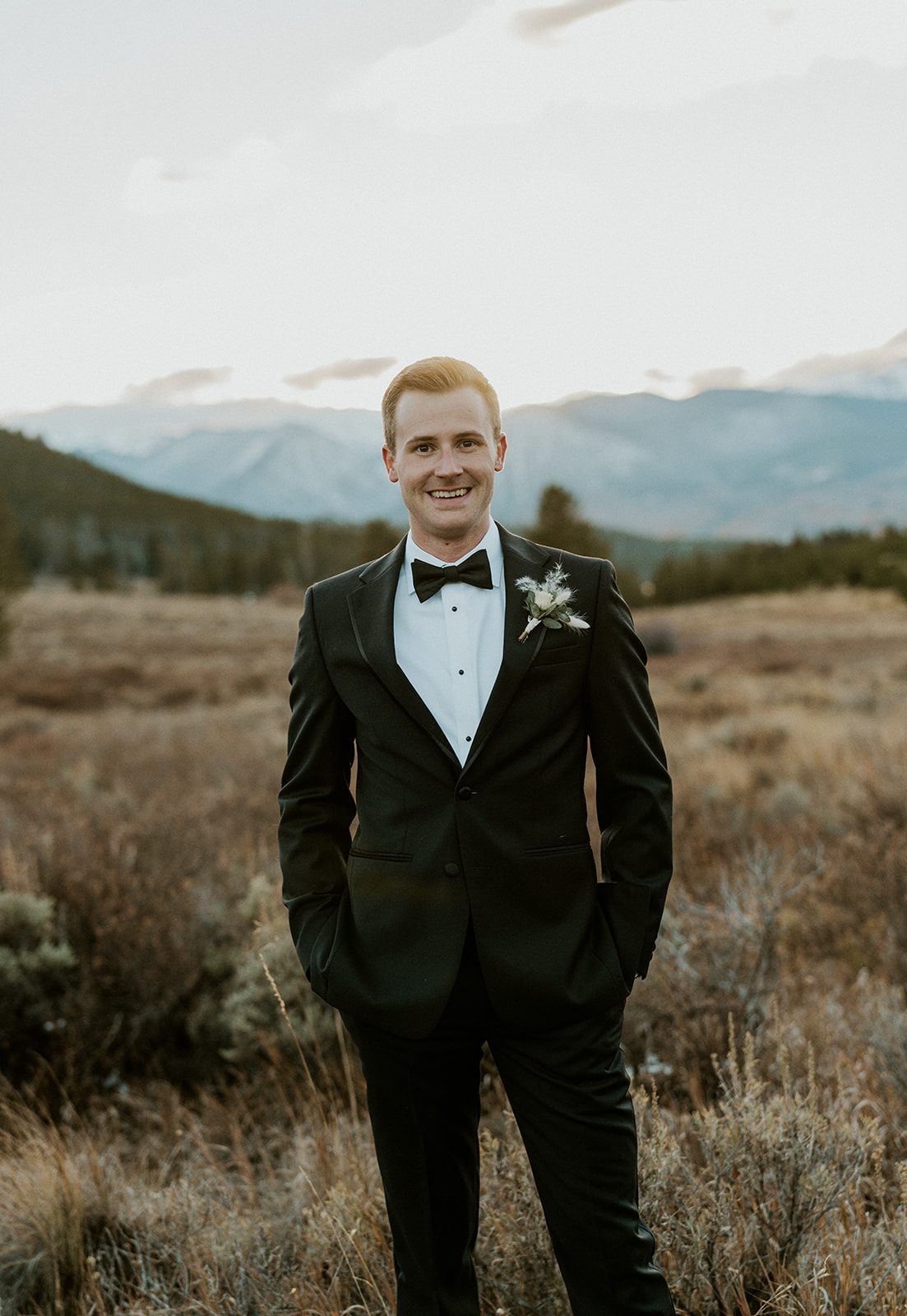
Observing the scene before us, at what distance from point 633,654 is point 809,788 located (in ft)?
21.6

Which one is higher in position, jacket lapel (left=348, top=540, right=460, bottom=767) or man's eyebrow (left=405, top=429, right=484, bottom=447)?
man's eyebrow (left=405, top=429, right=484, bottom=447)

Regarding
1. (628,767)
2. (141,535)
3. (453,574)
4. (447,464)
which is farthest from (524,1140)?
(141,535)

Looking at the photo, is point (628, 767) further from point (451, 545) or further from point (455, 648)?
point (451, 545)

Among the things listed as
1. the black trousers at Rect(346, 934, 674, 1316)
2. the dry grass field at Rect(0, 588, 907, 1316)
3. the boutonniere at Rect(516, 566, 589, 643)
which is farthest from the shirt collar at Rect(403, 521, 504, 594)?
the dry grass field at Rect(0, 588, 907, 1316)

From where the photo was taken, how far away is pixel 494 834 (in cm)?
192

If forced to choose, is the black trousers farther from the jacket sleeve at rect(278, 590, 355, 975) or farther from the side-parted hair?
the side-parted hair

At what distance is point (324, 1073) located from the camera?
11.0 feet

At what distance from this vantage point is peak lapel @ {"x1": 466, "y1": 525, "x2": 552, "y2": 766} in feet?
6.25

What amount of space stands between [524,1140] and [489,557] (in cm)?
128

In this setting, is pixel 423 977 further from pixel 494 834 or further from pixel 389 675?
pixel 389 675

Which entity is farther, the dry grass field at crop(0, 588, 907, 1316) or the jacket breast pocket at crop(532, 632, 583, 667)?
the dry grass field at crop(0, 588, 907, 1316)

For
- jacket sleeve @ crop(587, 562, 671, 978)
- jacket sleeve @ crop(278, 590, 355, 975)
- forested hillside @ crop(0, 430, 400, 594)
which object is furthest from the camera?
forested hillside @ crop(0, 430, 400, 594)

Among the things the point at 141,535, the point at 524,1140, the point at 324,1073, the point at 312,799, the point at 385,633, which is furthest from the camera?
the point at 141,535

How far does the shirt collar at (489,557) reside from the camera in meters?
2.06
